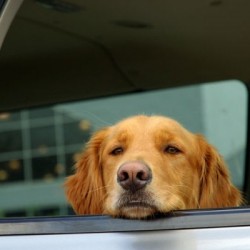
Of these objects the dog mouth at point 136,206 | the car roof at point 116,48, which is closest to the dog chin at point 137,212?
the dog mouth at point 136,206

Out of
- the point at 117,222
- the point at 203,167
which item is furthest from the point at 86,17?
the point at 117,222

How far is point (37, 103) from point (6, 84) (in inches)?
9.7

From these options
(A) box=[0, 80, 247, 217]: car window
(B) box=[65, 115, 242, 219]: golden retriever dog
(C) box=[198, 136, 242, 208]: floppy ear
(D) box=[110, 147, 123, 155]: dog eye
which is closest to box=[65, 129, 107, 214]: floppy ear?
(B) box=[65, 115, 242, 219]: golden retriever dog

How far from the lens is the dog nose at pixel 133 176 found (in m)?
2.36

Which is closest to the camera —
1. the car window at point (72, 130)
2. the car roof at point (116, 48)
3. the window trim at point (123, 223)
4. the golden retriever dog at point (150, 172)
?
the window trim at point (123, 223)

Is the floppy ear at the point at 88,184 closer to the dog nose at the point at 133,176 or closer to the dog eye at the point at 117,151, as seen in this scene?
the dog eye at the point at 117,151

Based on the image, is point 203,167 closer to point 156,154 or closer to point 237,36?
point 156,154

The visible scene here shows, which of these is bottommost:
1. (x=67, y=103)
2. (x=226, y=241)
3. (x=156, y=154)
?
(x=226, y=241)

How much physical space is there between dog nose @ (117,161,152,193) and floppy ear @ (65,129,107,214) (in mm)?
392

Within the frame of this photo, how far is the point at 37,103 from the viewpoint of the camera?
4.65m

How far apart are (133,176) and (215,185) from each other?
2.12 feet

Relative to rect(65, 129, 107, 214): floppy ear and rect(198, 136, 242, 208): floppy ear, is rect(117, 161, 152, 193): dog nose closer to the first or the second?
rect(65, 129, 107, 214): floppy ear

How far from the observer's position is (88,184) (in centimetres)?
301

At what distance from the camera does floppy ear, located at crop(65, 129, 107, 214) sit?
2885mm
